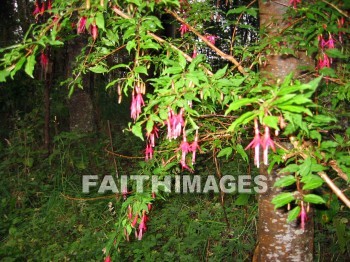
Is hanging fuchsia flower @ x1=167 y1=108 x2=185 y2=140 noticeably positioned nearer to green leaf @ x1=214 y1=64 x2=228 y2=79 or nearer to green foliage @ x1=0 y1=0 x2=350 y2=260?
green foliage @ x1=0 y1=0 x2=350 y2=260

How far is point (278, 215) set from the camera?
1.53 m

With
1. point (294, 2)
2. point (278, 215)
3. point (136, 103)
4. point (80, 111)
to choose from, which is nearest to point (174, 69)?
point (136, 103)

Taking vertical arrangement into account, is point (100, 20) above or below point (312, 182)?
above

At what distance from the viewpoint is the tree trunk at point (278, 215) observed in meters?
1.48

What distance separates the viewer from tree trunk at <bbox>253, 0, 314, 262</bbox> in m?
1.48

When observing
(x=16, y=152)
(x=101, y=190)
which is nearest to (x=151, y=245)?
(x=101, y=190)

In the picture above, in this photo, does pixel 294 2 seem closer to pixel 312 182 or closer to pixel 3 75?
pixel 312 182

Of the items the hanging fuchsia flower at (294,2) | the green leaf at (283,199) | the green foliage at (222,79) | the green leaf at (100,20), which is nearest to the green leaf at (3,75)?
the green foliage at (222,79)

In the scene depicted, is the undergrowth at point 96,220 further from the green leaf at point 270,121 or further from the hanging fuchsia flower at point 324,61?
the green leaf at point 270,121

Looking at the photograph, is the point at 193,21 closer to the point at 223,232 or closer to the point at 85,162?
the point at 223,232

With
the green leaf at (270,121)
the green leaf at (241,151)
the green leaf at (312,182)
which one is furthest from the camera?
the green leaf at (241,151)

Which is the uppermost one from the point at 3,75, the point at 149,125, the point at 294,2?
the point at 294,2

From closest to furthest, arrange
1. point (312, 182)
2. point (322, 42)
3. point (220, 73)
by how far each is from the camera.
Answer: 1. point (312, 182)
2. point (220, 73)
3. point (322, 42)

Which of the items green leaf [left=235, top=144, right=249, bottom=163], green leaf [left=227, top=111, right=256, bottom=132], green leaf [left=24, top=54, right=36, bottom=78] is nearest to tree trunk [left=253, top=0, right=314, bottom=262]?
green leaf [left=235, top=144, right=249, bottom=163]
